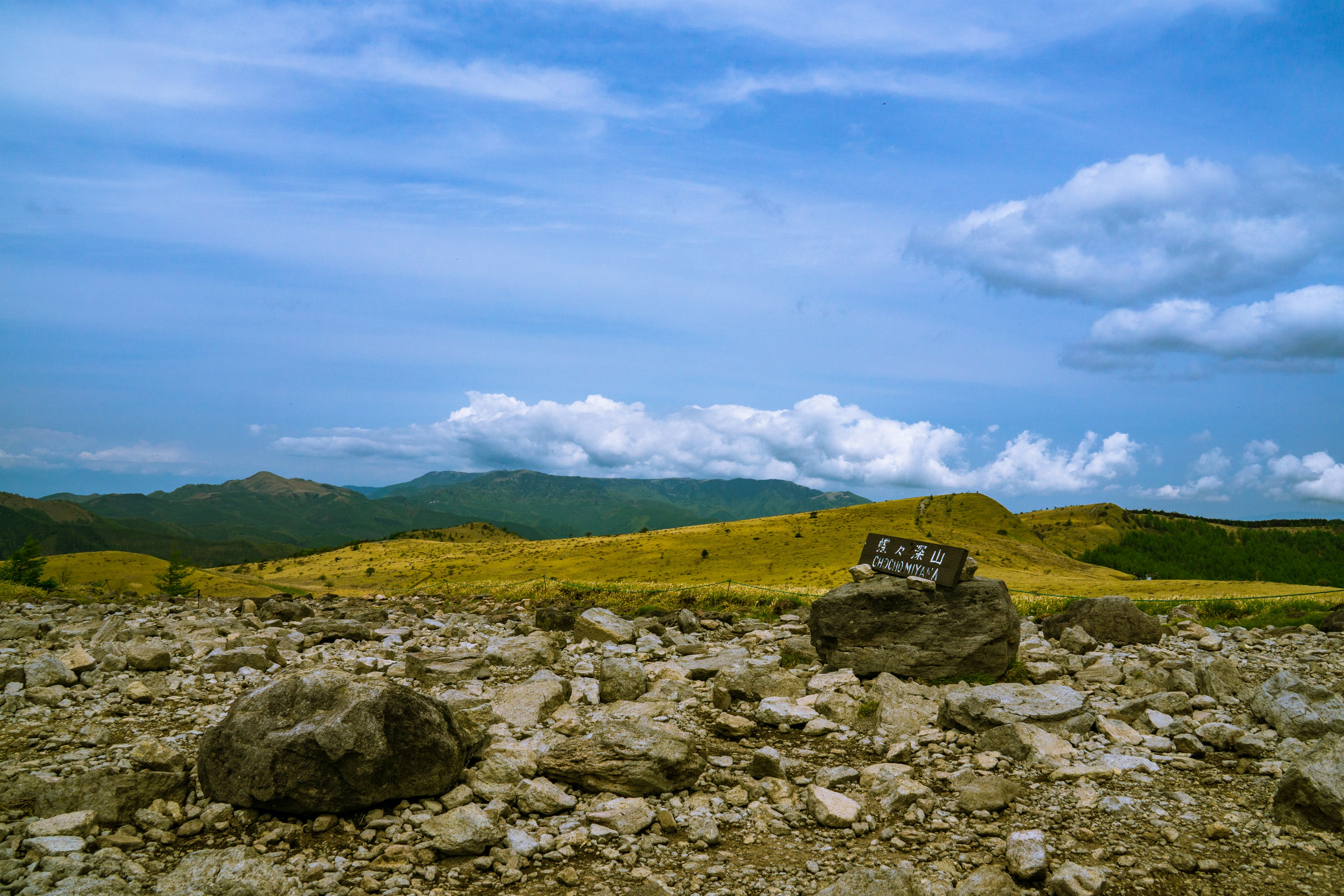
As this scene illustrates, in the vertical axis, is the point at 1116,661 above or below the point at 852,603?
below

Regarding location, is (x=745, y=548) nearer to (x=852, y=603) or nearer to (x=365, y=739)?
(x=852, y=603)

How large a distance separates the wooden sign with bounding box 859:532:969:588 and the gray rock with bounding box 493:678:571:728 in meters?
6.79

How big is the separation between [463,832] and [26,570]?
110ft

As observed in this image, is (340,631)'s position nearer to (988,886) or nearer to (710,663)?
(710,663)

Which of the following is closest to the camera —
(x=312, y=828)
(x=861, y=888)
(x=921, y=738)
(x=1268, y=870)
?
(x=861, y=888)

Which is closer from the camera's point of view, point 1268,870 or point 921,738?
point 1268,870

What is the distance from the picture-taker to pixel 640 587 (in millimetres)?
30516

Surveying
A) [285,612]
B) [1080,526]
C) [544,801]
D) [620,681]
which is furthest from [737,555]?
[1080,526]

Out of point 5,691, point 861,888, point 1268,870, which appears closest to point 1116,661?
point 1268,870

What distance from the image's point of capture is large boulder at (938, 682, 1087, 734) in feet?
34.3

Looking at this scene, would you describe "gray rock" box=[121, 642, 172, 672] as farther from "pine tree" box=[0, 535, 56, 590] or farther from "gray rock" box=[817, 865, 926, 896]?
"pine tree" box=[0, 535, 56, 590]

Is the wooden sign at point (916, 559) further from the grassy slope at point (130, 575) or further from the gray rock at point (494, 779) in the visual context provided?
the grassy slope at point (130, 575)

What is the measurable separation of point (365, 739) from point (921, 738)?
737 cm

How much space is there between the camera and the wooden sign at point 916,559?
14.1 meters
